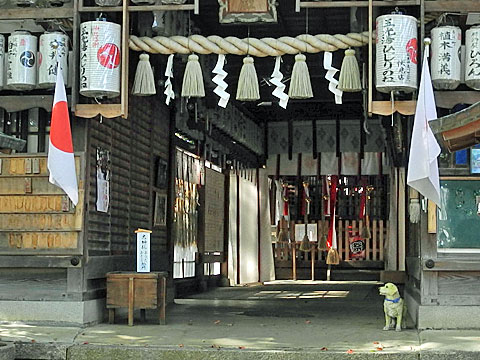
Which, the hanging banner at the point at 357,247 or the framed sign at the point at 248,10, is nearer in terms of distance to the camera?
the framed sign at the point at 248,10

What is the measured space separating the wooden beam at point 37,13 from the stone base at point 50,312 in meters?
3.46

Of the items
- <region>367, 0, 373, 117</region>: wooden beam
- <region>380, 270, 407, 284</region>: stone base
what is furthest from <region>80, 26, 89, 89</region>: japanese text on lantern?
<region>380, 270, 407, 284</region>: stone base

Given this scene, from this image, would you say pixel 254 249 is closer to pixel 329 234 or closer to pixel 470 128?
pixel 329 234

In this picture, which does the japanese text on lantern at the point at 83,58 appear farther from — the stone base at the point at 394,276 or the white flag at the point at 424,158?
the stone base at the point at 394,276

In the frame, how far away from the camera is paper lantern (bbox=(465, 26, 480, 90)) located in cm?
891

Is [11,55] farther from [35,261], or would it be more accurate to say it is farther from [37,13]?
[35,261]

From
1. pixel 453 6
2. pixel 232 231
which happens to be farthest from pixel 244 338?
pixel 232 231

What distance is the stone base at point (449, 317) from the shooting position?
9.16 m

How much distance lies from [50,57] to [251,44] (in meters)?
2.40

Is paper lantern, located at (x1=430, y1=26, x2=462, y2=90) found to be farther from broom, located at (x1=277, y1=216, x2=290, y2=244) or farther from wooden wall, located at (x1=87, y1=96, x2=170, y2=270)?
broom, located at (x1=277, y1=216, x2=290, y2=244)

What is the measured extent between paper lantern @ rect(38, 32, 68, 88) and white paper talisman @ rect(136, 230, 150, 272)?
217cm

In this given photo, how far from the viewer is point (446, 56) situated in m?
8.95

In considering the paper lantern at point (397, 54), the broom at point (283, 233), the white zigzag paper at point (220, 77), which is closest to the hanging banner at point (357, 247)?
the broom at point (283, 233)

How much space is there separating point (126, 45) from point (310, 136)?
35.5ft
